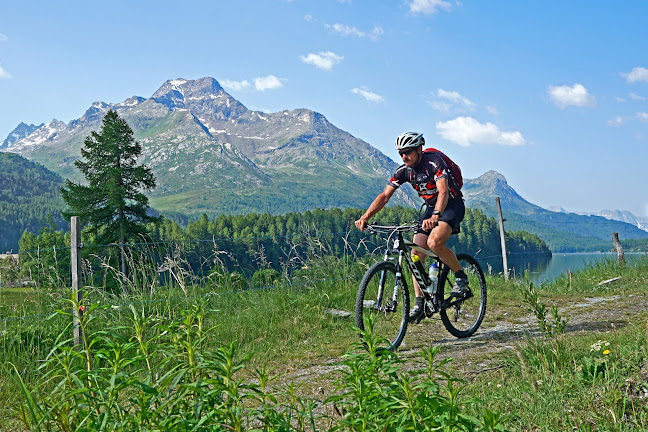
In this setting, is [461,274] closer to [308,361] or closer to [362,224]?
[362,224]

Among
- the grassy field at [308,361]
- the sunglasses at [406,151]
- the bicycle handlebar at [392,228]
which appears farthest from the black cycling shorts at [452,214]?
the grassy field at [308,361]

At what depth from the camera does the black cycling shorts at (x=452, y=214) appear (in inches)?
252

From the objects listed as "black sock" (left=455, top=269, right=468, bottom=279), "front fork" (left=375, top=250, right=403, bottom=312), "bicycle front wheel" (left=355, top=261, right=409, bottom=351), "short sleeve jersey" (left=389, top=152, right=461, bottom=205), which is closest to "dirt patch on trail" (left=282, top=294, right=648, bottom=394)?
"bicycle front wheel" (left=355, top=261, right=409, bottom=351)

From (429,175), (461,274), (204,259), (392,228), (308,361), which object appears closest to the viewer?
(308,361)

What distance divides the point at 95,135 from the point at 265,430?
197 feet

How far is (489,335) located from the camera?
7.12 meters

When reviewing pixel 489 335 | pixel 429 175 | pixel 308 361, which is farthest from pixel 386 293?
pixel 489 335

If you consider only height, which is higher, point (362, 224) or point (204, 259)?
point (362, 224)

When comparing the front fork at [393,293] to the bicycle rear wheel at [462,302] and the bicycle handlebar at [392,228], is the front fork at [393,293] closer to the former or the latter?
the bicycle handlebar at [392,228]

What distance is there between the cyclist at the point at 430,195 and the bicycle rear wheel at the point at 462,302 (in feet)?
1.29

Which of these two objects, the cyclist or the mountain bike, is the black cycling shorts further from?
the mountain bike

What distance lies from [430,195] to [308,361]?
234 centimetres

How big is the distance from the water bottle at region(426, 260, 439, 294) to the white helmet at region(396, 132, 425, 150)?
1.50m

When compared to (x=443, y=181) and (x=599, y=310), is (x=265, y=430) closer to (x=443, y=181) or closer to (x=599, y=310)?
(x=443, y=181)
